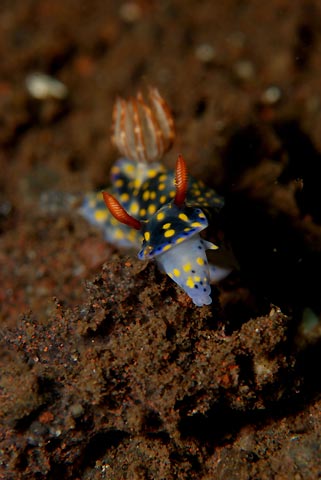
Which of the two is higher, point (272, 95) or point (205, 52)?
point (205, 52)

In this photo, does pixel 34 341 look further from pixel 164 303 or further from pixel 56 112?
pixel 56 112

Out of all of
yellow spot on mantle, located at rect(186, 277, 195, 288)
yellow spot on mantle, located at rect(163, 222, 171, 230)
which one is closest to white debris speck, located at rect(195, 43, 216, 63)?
yellow spot on mantle, located at rect(163, 222, 171, 230)

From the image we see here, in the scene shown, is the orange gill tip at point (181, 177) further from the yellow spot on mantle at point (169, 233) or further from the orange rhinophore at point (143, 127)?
the orange rhinophore at point (143, 127)

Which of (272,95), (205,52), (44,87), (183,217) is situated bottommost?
(272,95)

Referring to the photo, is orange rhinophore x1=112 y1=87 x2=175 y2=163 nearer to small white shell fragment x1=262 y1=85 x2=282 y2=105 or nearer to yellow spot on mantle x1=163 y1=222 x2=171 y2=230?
yellow spot on mantle x1=163 y1=222 x2=171 y2=230

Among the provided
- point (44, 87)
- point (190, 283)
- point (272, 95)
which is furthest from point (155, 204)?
point (44, 87)

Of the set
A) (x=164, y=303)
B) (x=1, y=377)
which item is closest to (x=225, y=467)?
(x=164, y=303)

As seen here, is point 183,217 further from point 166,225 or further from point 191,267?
point 191,267
